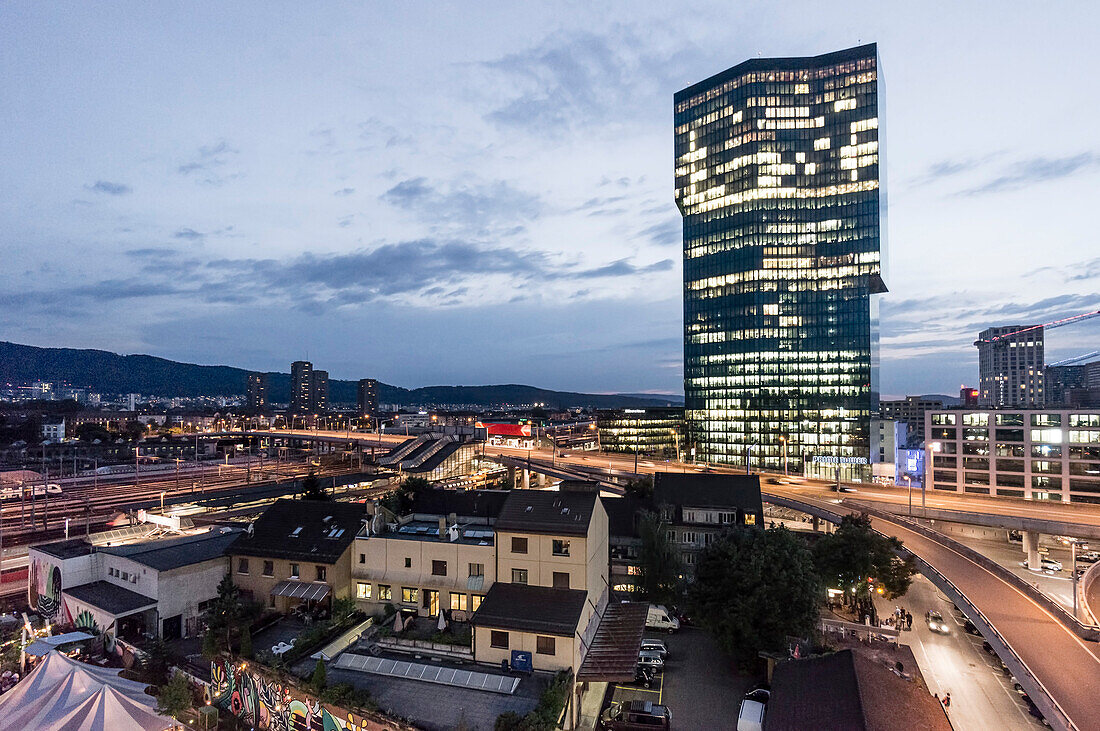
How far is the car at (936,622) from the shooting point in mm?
38938

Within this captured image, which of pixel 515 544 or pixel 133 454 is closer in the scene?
pixel 515 544

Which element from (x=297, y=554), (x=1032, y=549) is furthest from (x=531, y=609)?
(x=1032, y=549)

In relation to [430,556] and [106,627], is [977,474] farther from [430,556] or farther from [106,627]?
[106,627]

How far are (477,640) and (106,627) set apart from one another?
2340 cm

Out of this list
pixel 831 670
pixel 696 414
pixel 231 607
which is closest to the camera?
pixel 831 670

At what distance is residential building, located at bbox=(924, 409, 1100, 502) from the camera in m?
74.2

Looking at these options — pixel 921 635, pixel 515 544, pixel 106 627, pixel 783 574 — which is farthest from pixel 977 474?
pixel 106 627

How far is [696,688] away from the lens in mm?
30078

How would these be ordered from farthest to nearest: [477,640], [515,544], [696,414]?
[696,414], [515,544], [477,640]

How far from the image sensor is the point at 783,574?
100ft

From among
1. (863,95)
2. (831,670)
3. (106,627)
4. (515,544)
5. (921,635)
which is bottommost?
(921,635)

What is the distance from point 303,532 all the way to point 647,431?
125525mm

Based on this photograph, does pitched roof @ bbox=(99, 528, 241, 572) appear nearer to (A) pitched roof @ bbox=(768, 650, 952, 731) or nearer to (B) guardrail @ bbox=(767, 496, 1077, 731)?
(A) pitched roof @ bbox=(768, 650, 952, 731)

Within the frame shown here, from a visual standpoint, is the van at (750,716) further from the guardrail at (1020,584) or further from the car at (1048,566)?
the car at (1048,566)
